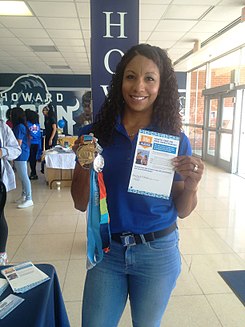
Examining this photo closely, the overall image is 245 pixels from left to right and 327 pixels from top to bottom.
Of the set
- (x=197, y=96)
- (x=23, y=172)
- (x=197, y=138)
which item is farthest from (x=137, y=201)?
(x=197, y=96)

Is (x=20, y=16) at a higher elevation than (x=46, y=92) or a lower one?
higher

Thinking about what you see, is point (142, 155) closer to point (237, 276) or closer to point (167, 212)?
point (167, 212)

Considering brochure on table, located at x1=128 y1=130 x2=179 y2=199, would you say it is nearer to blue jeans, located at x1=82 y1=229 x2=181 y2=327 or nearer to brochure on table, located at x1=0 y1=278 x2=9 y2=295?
blue jeans, located at x1=82 y1=229 x2=181 y2=327

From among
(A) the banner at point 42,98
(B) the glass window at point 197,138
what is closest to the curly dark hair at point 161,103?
(B) the glass window at point 197,138

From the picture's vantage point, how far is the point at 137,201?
1.01 metres

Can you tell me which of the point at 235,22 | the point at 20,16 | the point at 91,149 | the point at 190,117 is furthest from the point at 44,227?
the point at 190,117

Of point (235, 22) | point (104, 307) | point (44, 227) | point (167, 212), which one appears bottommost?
point (44, 227)

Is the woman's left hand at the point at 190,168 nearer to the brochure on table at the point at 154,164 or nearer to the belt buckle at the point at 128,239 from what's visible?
the brochure on table at the point at 154,164

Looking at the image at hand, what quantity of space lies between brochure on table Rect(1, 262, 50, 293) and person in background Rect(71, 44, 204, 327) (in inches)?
7.9

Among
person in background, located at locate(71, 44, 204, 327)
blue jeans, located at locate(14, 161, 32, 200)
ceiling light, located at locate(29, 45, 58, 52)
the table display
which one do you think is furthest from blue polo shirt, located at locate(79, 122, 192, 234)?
ceiling light, located at locate(29, 45, 58, 52)

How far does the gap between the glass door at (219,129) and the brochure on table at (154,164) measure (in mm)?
6199

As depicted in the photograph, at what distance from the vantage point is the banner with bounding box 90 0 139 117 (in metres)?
2.18

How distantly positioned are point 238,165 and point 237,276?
15.7 ft

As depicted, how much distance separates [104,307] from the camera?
105 cm
